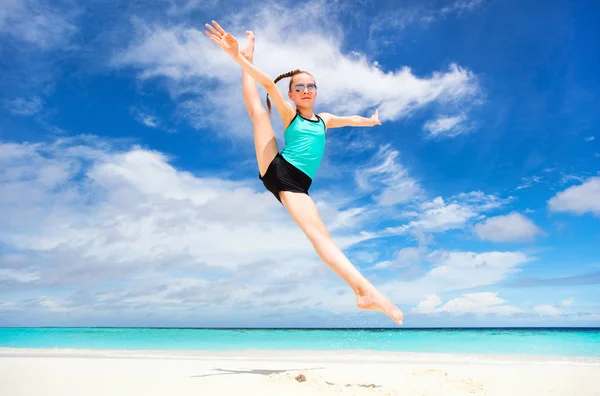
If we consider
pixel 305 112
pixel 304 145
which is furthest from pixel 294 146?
pixel 305 112

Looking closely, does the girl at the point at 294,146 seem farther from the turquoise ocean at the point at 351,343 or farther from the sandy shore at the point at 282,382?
the turquoise ocean at the point at 351,343

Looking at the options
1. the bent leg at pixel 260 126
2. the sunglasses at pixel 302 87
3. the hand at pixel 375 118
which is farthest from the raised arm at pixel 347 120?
the bent leg at pixel 260 126

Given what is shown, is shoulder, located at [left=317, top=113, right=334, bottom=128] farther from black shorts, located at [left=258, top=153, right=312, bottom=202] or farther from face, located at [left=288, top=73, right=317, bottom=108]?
black shorts, located at [left=258, top=153, right=312, bottom=202]

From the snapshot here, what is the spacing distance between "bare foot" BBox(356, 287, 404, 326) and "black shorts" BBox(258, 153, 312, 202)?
104cm

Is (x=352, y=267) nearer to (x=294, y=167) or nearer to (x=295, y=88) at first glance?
(x=294, y=167)

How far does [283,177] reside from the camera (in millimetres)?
3852

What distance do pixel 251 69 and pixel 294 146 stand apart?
28.5 inches

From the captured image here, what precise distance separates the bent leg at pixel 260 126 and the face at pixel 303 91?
1.12 ft

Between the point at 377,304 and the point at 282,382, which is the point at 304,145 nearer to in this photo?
the point at 377,304

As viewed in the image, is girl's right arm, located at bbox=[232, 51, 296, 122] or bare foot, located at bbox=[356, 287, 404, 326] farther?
girl's right arm, located at bbox=[232, 51, 296, 122]

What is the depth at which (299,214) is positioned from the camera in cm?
377

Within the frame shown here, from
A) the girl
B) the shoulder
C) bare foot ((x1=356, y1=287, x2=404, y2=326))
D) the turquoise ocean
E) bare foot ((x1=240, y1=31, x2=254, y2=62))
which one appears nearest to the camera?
bare foot ((x1=356, y1=287, x2=404, y2=326))

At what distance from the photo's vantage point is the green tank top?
3934 millimetres

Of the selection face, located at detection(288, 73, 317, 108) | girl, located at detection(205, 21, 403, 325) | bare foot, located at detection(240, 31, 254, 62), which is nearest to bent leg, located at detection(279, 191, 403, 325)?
girl, located at detection(205, 21, 403, 325)
